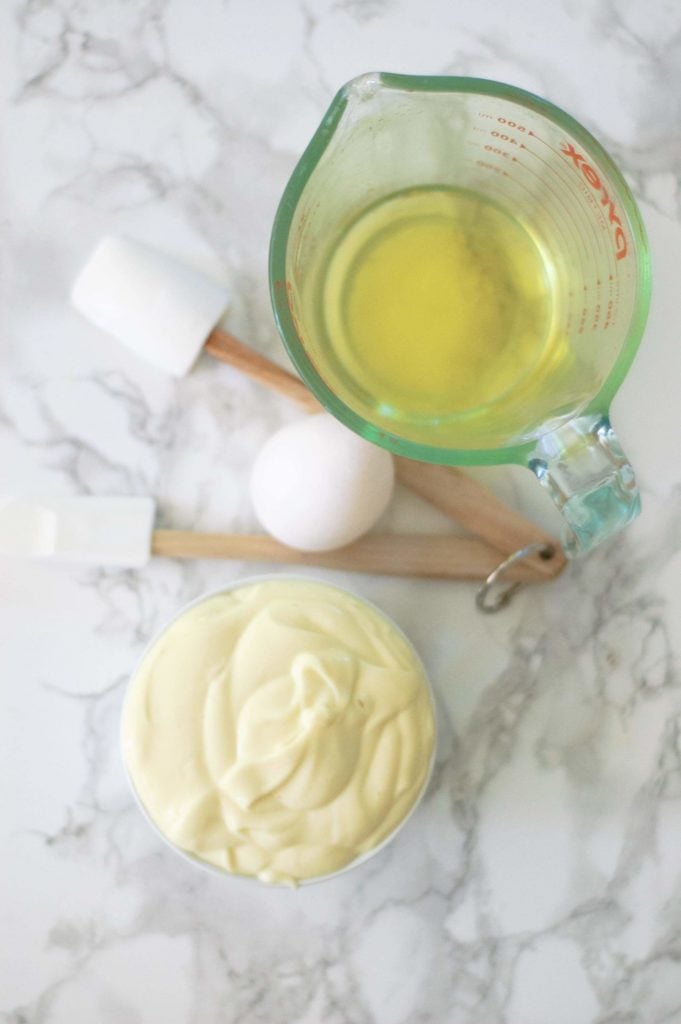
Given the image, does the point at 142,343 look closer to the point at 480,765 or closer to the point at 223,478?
the point at 223,478

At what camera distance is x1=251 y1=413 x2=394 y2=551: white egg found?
0.66 meters

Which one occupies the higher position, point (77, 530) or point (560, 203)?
point (560, 203)

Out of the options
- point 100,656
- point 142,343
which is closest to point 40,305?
point 142,343

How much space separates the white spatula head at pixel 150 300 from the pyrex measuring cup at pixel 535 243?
148 mm

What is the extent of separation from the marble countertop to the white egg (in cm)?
6

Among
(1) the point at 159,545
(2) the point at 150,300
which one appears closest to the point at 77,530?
(1) the point at 159,545

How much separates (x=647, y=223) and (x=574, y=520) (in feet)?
1.20

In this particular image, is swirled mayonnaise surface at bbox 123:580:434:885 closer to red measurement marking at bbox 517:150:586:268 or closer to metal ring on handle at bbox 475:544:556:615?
metal ring on handle at bbox 475:544:556:615

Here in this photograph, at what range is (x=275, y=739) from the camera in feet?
2.12

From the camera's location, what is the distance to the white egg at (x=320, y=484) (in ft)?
A: 2.16

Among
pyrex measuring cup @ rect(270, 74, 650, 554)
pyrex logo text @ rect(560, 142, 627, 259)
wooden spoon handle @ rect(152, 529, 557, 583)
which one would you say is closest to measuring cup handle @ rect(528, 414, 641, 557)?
pyrex measuring cup @ rect(270, 74, 650, 554)

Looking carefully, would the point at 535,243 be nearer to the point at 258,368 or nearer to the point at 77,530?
the point at 258,368

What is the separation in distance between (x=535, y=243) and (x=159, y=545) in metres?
0.34

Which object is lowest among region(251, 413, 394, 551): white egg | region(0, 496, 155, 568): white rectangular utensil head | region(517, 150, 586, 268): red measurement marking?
region(0, 496, 155, 568): white rectangular utensil head
